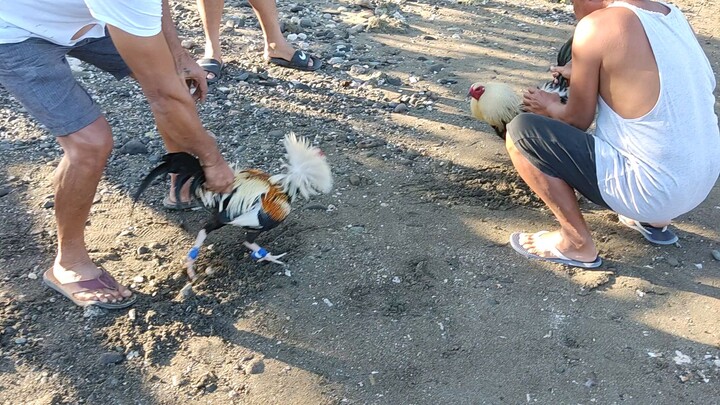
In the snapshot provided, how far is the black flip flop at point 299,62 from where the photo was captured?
5544 mm

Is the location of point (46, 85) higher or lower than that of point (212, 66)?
higher

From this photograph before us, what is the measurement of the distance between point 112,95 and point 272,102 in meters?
1.26

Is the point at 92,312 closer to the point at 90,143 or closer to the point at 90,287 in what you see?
the point at 90,287

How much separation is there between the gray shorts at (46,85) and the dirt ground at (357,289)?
3.19 ft


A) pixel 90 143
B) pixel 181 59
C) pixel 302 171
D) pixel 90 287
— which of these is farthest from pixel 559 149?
pixel 90 287

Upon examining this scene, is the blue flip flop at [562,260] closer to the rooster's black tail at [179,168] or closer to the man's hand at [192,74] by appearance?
the rooster's black tail at [179,168]

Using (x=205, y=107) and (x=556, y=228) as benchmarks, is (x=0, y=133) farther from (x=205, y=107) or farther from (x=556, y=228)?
(x=556, y=228)

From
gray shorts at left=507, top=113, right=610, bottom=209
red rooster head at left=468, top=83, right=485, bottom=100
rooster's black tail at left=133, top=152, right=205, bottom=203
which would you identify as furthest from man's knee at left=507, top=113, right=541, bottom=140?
rooster's black tail at left=133, top=152, right=205, bottom=203

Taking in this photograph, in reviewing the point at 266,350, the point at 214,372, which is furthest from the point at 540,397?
the point at 214,372

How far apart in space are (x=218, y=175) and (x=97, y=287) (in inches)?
34.8

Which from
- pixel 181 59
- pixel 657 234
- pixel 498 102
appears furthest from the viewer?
pixel 498 102

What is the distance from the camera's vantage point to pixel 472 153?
15.1ft

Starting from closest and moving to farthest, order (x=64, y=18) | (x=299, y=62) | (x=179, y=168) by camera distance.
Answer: (x=64, y=18), (x=179, y=168), (x=299, y=62)

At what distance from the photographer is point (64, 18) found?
2740mm
